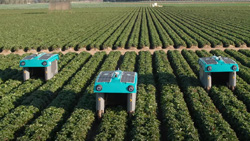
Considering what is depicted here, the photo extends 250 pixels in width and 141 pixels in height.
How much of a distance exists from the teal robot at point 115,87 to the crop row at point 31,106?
320 cm

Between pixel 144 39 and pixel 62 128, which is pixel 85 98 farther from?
pixel 144 39

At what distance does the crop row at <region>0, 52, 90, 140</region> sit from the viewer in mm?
11461

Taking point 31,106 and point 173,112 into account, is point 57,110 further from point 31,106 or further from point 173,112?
point 173,112

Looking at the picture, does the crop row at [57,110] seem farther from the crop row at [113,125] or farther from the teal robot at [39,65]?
the crop row at [113,125]

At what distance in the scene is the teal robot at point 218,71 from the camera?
14.9m

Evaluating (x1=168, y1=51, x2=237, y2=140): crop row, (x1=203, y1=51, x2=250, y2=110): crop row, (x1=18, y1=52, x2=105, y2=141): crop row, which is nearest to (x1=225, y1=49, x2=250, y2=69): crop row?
(x1=203, y1=51, x2=250, y2=110): crop row

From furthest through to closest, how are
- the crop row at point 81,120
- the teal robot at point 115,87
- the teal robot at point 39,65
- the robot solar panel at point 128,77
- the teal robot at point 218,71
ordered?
the teal robot at point 39,65
the teal robot at point 218,71
the robot solar panel at point 128,77
the teal robot at point 115,87
the crop row at point 81,120

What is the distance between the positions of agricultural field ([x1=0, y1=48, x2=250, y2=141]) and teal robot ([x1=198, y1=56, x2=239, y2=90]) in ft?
1.46

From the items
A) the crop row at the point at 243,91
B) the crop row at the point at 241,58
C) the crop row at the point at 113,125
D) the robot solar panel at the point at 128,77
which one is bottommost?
the crop row at the point at 113,125

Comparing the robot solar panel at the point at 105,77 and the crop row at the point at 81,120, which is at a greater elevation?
the robot solar panel at the point at 105,77

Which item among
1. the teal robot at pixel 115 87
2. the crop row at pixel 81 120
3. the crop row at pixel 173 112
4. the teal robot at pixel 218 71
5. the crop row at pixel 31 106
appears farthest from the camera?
the teal robot at pixel 218 71

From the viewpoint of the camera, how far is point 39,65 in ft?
56.1

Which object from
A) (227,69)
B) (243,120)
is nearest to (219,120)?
(243,120)

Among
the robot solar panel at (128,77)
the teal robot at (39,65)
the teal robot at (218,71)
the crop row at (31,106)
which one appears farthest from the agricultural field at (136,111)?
the robot solar panel at (128,77)
